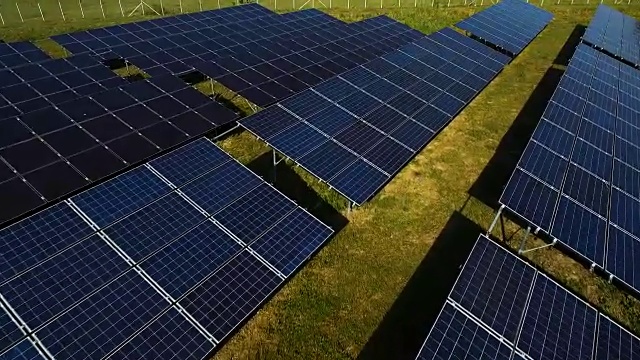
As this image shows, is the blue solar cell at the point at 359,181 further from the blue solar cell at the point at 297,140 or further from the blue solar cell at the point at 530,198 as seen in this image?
the blue solar cell at the point at 530,198

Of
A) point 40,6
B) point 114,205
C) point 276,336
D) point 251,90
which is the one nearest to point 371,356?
point 276,336

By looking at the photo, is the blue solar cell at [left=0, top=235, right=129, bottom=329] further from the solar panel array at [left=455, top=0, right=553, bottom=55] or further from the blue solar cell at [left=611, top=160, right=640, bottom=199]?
the solar panel array at [left=455, top=0, right=553, bottom=55]

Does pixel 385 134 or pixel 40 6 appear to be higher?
pixel 385 134

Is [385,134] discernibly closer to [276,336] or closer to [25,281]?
[276,336]

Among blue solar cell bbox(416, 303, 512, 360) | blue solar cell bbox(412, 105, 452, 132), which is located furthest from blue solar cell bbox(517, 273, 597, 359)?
blue solar cell bbox(412, 105, 452, 132)

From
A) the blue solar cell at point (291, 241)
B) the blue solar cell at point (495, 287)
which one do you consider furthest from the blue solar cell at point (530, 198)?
the blue solar cell at point (291, 241)
